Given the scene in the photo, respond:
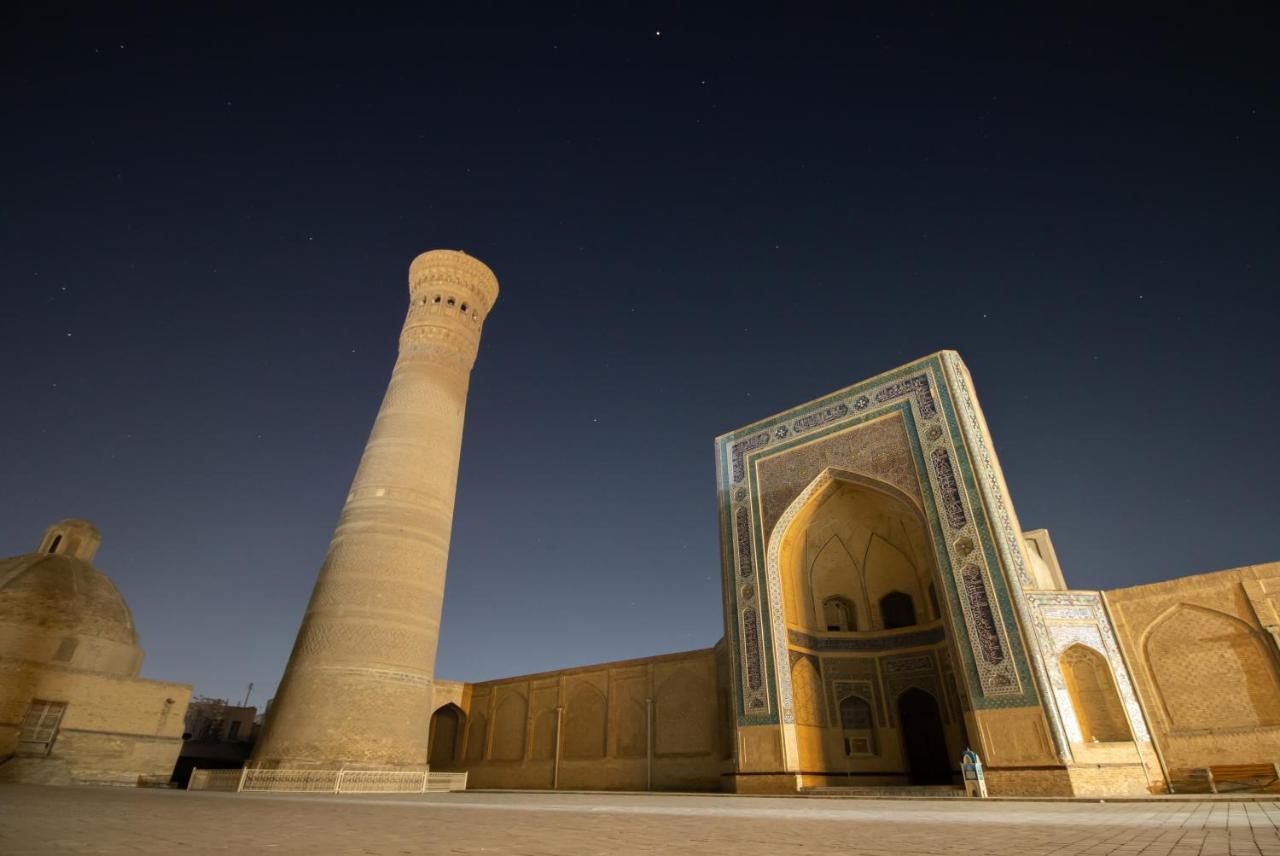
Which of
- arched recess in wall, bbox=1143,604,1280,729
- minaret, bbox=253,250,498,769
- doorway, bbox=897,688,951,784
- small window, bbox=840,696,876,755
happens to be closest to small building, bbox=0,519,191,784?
minaret, bbox=253,250,498,769

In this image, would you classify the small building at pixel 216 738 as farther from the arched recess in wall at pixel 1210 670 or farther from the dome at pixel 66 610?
the arched recess in wall at pixel 1210 670

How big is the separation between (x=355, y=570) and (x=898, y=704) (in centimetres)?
1030

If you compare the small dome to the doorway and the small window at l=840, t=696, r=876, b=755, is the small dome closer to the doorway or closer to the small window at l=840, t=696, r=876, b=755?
the small window at l=840, t=696, r=876, b=755

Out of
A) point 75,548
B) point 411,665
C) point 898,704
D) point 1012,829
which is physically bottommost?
point 1012,829

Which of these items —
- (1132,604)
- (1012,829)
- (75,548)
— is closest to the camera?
(1012,829)

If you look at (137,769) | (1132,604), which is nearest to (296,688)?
(137,769)

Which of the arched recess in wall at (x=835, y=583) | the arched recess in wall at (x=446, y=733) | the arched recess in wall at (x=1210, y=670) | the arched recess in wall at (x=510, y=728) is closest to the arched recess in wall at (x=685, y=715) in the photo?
the arched recess in wall at (x=835, y=583)

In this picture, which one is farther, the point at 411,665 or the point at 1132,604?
the point at 411,665

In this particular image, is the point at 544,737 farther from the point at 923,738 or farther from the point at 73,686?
the point at 73,686

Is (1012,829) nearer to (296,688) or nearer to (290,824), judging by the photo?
(290,824)

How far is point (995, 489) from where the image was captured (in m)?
9.91

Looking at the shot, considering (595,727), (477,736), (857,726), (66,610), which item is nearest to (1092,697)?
(857,726)

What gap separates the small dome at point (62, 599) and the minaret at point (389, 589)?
6.46m

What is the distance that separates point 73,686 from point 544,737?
31.9 ft
